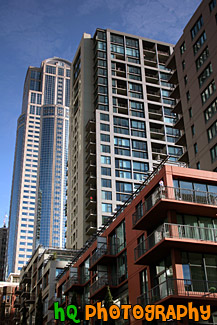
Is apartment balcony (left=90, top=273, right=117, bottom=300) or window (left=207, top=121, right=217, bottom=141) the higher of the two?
window (left=207, top=121, right=217, bottom=141)

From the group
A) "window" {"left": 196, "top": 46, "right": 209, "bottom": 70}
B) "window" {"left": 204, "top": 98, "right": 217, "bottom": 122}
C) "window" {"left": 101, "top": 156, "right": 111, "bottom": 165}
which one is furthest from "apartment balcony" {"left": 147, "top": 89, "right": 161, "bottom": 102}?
"window" {"left": 204, "top": 98, "right": 217, "bottom": 122}

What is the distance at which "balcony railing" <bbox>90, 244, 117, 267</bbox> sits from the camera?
44375 mm

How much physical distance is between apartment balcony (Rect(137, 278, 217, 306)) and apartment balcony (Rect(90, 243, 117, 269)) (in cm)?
1238

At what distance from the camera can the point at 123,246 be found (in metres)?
42.3

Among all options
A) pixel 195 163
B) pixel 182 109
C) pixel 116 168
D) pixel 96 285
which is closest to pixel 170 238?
pixel 96 285

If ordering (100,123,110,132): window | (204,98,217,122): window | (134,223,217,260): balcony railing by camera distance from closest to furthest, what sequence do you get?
(134,223,217,260): balcony railing < (204,98,217,122): window < (100,123,110,132): window

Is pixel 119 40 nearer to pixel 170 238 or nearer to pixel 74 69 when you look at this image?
pixel 74 69

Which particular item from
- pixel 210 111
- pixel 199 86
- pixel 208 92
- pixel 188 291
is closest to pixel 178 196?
pixel 188 291

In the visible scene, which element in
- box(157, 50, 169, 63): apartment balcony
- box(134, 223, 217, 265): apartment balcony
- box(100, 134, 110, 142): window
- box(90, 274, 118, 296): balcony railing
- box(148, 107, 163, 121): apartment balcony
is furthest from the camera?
box(157, 50, 169, 63): apartment balcony

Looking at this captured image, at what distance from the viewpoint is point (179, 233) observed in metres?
31.9

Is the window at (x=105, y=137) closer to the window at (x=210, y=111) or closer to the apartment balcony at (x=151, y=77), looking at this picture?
the apartment balcony at (x=151, y=77)

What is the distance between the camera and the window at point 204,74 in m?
55.8

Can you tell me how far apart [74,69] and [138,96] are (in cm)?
2166

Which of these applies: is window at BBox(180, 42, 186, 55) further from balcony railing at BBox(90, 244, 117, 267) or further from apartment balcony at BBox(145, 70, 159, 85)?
apartment balcony at BBox(145, 70, 159, 85)
